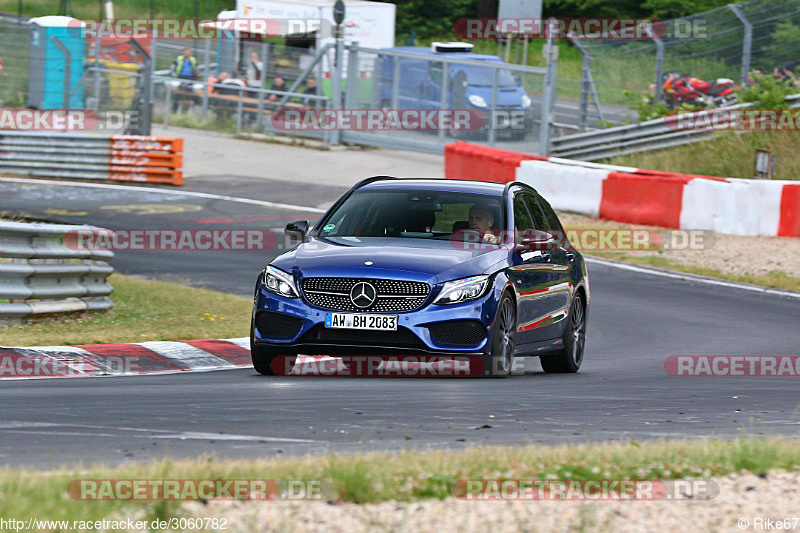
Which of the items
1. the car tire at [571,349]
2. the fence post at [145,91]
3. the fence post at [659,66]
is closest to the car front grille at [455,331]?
the car tire at [571,349]

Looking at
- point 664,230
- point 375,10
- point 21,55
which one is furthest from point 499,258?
point 375,10

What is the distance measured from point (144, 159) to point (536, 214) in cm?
1677

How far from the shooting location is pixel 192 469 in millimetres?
5242

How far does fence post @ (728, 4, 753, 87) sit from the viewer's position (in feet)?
80.7

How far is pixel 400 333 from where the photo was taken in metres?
8.71

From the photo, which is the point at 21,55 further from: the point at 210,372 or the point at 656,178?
the point at 210,372

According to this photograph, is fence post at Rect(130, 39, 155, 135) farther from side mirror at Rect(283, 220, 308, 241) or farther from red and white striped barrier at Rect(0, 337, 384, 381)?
side mirror at Rect(283, 220, 308, 241)

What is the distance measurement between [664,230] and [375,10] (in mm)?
19334

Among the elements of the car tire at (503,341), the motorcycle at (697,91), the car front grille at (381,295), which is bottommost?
the car tire at (503,341)

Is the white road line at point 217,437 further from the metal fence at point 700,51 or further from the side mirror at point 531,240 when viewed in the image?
the metal fence at point 700,51

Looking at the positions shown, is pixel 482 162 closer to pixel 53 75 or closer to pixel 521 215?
pixel 53 75

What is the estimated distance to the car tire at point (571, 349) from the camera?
1078 centimetres

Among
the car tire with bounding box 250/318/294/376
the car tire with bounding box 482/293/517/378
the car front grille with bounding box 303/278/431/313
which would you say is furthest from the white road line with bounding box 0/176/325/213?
the car front grille with bounding box 303/278/431/313

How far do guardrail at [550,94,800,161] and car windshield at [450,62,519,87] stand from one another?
1867 mm
